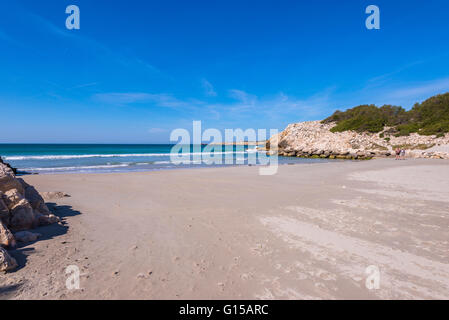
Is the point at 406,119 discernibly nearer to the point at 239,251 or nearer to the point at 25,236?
the point at 239,251

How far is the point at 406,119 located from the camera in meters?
45.2

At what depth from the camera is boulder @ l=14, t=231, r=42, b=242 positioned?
408cm

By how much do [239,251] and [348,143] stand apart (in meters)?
46.3

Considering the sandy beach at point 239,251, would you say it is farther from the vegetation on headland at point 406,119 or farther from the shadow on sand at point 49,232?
the vegetation on headland at point 406,119

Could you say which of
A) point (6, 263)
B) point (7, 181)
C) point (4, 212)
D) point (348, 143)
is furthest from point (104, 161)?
point (348, 143)

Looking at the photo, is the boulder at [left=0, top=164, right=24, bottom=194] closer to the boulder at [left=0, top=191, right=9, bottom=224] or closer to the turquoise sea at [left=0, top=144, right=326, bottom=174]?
the boulder at [left=0, top=191, right=9, bottom=224]

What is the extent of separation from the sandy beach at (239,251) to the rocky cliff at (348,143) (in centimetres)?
2757

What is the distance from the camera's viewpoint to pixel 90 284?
2943mm

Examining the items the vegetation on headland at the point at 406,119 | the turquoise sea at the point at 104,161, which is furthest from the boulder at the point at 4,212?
the vegetation on headland at the point at 406,119

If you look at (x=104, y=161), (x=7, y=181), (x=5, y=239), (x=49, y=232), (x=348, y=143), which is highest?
(x=348, y=143)

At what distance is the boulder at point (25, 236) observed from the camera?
4082mm

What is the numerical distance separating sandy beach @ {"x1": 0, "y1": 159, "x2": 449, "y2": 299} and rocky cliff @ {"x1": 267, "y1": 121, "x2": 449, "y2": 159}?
90.5ft
